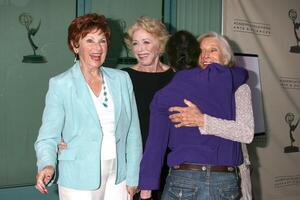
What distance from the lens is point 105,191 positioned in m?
1.80

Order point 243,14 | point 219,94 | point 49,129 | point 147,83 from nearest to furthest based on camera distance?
point 219,94
point 49,129
point 147,83
point 243,14

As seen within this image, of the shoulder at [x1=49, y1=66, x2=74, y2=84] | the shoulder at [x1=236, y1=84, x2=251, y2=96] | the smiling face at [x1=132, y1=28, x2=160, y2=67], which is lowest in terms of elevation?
the shoulder at [x1=236, y1=84, x2=251, y2=96]

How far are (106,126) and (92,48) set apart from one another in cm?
35

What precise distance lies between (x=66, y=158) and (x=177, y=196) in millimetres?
489

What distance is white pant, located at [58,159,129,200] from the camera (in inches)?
67.9

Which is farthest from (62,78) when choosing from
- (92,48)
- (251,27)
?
(251,27)

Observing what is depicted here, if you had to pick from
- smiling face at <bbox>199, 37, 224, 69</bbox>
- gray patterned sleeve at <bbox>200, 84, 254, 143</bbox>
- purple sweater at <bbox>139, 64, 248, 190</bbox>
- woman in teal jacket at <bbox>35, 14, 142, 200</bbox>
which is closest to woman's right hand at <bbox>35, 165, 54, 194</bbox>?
woman in teal jacket at <bbox>35, 14, 142, 200</bbox>

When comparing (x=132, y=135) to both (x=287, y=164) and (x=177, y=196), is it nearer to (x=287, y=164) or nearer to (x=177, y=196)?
(x=177, y=196)

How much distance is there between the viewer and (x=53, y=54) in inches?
115

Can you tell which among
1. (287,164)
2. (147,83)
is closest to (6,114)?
(147,83)

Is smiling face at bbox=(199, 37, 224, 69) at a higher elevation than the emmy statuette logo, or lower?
lower

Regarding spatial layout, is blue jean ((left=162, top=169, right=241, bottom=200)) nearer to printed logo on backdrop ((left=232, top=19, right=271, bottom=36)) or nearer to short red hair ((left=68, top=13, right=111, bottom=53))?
short red hair ((left=68, top=13, right=111, bottom=53))

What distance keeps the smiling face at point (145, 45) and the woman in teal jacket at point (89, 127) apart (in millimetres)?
372

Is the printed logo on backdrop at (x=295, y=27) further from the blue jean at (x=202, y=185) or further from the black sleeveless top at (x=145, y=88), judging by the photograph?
the blue jean at (x=202, y=185)
